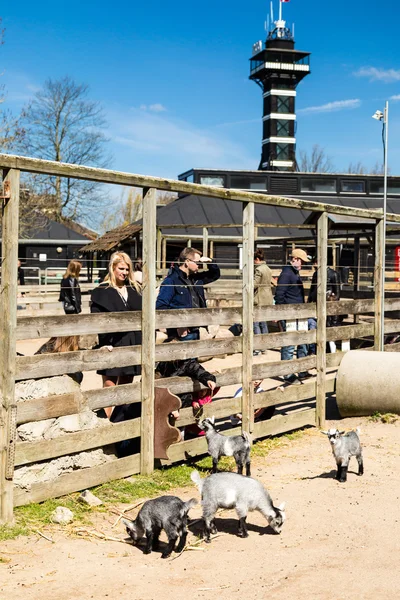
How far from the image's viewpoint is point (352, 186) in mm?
39688

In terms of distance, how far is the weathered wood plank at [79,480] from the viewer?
5105 millimetres

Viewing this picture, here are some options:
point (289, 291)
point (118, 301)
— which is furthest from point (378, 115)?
point (118, 301)

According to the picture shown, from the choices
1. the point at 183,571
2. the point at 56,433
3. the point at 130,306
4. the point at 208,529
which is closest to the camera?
the point at 183,571

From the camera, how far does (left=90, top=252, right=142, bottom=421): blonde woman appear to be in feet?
20.4

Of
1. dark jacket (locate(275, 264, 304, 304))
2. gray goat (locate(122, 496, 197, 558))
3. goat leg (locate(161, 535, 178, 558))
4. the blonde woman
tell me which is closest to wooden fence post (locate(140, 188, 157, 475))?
the blonde woman

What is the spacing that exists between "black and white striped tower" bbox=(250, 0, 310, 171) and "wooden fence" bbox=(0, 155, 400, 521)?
163 feet

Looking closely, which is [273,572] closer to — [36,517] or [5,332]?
[36,517]

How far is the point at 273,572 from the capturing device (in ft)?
14.0

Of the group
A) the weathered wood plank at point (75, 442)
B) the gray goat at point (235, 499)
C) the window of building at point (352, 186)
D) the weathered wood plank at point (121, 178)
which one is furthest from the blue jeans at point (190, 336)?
the window of building at point (352, 186)

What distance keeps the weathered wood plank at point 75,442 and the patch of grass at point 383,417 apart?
3379 mm

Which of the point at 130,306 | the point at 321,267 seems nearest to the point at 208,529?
the point at 130,306

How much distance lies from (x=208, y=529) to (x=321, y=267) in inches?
173

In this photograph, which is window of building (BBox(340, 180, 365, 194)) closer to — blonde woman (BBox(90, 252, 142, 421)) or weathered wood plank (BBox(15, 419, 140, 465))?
blonde woman (BBox(90, 252, 142, 421))

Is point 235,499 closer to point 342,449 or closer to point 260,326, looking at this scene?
point 342,449
